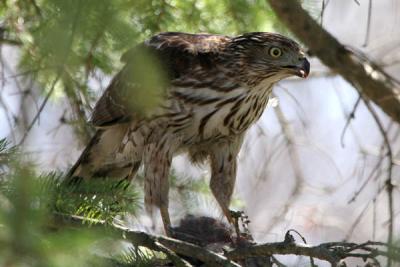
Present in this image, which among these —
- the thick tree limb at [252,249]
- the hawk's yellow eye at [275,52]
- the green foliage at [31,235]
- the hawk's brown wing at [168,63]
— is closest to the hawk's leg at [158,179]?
the hawk's brown wing at [168,63]

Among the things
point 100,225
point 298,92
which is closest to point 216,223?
point 100,225

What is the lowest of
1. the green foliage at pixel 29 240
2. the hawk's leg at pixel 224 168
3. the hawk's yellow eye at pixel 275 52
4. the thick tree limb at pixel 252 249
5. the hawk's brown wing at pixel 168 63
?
the green foliage at pixel 29 240

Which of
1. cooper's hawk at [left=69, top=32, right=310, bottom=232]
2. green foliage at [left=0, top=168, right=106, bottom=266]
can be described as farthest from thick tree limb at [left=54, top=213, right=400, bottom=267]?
cooper's hawk at [left=69, top=32, right=310, bottom=232]

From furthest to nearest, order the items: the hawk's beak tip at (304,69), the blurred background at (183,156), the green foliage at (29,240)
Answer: the hawk's beak tip at (304,69)
the blurred background at (183,156)
the green foliage at (29,240)

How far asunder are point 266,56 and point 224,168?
2.68 ft

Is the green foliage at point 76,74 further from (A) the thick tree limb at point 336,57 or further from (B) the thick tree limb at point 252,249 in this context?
(A) the thick tree limb at point 336,57

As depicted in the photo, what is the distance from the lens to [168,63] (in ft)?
17.2

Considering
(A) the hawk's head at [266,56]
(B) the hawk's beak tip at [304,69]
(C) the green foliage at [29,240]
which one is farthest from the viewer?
(A) the hawk's head at [266,56]

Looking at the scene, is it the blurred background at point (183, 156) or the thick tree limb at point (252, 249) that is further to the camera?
the blurred background at point (183, 156)

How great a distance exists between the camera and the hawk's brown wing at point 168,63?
5.21 metres

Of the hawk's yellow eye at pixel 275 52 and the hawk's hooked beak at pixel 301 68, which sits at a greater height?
the hawk's yellow eye at pixel 275 52

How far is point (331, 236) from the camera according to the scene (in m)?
7.42

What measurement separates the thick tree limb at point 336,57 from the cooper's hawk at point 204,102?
155mm

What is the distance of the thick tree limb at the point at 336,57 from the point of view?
5.11 metres
